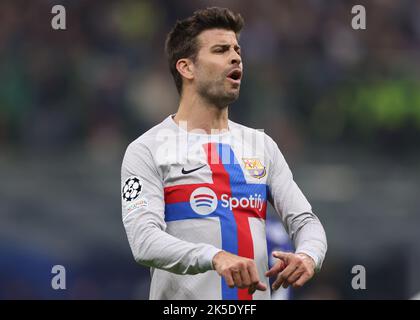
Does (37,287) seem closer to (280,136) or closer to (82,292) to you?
(82,292)

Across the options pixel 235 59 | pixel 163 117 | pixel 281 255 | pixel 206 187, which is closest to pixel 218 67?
pixel 235 59

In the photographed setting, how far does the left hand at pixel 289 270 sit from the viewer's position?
4.29 m

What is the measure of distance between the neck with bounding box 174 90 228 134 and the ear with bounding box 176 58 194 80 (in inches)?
4.0

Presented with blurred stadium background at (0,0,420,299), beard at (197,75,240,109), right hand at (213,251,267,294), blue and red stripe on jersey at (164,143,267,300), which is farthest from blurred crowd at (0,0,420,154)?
right hand at (213,251,267,294)

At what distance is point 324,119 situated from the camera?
411 inches

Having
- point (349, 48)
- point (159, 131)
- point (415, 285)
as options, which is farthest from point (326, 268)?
point (159, 131)

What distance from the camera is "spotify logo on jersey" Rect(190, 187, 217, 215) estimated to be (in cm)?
Answer: 467

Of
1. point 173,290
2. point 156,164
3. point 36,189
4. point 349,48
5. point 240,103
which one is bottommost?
point 173,290

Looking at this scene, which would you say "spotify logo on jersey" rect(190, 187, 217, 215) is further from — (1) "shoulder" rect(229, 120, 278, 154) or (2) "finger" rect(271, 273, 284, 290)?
(2) "finger" rect(271, 273, 284, 290)

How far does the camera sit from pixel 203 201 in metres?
4.68

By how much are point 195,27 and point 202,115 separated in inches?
15.7

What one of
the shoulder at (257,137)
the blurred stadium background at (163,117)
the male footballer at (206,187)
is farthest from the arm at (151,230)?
the blurred stadium background at (163,117)

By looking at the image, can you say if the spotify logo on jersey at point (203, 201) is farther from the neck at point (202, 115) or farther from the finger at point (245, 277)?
the finger at point (245, 277)

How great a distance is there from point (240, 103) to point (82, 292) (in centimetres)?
217
